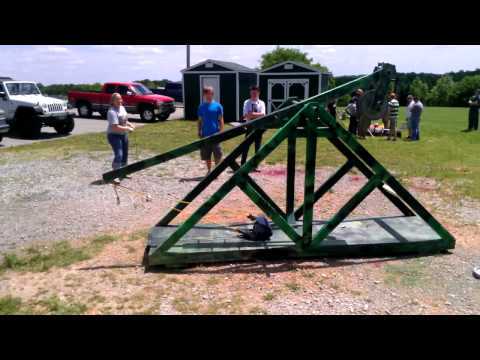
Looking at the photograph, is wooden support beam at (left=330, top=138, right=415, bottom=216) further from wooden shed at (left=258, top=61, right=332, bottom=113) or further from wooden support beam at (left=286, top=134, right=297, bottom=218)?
wooden shed at (left=258, top=61, right=332, bottom=113)

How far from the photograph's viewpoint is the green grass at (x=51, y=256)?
4.17 m

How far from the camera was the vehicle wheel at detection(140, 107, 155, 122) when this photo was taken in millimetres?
20656

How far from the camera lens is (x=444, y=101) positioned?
4581cm

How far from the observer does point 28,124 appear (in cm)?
1434

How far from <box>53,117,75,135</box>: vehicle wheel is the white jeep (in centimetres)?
26

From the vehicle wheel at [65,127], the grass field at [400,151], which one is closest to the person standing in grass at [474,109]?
the grass field at [400,151]

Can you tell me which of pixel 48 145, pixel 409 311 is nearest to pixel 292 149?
pixel 409 311

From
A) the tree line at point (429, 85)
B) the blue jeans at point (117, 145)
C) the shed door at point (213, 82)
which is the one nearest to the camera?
the blue jeans at point (117, 145)

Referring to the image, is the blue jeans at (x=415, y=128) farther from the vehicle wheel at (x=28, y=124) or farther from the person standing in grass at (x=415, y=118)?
the vehicle wheel at (x=28, y=124)

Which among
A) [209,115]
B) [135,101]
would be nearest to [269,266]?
[209,115]

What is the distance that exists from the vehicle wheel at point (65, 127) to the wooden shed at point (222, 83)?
23.7 feet

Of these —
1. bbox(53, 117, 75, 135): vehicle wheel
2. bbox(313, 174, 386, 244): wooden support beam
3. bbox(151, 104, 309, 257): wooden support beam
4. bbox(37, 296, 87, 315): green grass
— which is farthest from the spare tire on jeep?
bbox(313, 174, 386, 244): wooden support beam

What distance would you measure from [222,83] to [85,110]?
27.9 ft

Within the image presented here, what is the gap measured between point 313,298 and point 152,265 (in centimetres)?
173
